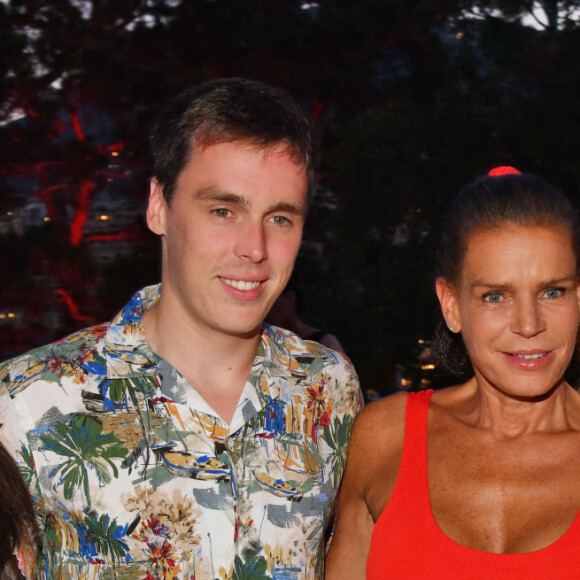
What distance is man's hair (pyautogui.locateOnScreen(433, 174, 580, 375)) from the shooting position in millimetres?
1876

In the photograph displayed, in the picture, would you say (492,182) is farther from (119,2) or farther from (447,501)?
(119,2)

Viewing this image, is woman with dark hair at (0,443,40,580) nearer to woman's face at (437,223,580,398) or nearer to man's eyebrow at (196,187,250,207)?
man's eyebrow at (196,187,250,207)

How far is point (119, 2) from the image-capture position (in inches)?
299

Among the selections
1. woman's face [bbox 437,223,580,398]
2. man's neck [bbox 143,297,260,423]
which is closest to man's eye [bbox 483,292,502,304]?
woman's face [bbox 437,223,580,398]

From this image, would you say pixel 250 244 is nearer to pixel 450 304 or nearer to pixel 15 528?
pixel 450 304

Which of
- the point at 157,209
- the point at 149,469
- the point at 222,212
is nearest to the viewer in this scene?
the point at 149,469

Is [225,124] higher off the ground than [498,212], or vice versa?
[225,124]

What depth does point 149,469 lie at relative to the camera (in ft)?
5.76

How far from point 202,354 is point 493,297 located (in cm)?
69

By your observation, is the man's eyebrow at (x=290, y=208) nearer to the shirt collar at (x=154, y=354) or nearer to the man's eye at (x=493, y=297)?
the shirt collar at (x=154, y=354)

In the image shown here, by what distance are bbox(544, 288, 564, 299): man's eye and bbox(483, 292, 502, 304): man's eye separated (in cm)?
10

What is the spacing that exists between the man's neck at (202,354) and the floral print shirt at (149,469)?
0.13 ft

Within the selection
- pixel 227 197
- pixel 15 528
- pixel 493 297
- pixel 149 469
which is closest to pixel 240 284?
pixel 227 197

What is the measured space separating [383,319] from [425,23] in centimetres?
343
